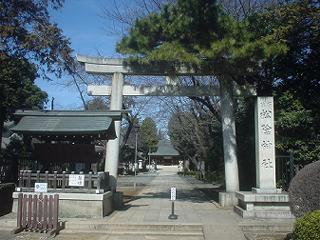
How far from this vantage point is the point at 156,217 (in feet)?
57.2

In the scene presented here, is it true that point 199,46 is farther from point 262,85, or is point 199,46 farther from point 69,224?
point 69,224

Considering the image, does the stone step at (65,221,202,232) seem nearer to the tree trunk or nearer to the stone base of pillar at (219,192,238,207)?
the stone base of pillar at (219,192,238,207)

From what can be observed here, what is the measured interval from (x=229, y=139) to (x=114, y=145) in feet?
16.7

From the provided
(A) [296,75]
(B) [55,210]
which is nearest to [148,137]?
(A) [296,75]

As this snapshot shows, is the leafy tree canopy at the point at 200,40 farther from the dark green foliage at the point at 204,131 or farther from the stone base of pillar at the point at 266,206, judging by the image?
the dark green foliage at the point at 204,131

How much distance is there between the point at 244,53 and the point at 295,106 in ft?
16.2

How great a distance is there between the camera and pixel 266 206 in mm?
17297

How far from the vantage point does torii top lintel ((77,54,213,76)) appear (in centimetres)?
2108

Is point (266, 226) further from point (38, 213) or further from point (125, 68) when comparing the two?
point (125, 68)

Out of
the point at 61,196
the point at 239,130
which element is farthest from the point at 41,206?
the point at 239,130

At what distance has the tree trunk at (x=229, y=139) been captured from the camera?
68.7 ft

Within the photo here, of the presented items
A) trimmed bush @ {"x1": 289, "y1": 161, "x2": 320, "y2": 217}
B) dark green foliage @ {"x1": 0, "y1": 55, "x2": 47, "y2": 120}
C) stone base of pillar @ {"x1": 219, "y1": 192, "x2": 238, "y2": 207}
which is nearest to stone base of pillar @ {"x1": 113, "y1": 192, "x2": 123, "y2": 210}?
stone base of pillar @ {"x1": 219, "y1": 192, "x2": 238, "y2": 207}

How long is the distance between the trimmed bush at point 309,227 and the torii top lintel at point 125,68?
1212cm

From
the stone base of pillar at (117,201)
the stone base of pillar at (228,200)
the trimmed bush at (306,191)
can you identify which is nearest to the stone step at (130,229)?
the stone base of pillar at (117,201)
